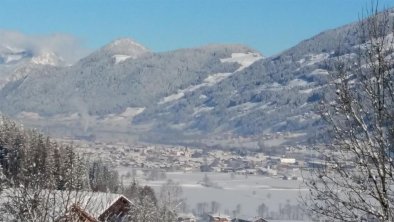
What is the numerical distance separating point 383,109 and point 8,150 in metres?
55.1

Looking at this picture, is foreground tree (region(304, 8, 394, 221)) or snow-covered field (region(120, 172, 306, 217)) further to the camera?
snow-covered field (region(120, 172, 306, 217))

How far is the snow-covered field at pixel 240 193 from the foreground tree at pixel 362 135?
10910cm

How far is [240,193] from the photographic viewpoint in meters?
159

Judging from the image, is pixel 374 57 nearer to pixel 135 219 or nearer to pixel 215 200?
pixel 135 219


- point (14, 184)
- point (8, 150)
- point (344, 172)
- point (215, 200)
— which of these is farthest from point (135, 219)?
point (215, 200)

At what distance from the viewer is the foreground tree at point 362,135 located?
868 centimetres

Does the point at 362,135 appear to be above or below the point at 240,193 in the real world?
above

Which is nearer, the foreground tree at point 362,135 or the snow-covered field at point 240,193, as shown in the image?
the foreground tree at point 362,135

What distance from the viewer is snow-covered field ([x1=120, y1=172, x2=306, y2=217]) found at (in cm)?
13525

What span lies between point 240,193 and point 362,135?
496 ft

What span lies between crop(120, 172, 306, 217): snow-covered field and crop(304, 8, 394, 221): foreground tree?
109 metres

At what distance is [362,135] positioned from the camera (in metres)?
8.81

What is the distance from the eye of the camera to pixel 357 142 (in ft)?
29.1

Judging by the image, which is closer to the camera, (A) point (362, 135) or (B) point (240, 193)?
(A) point (362, 135)
